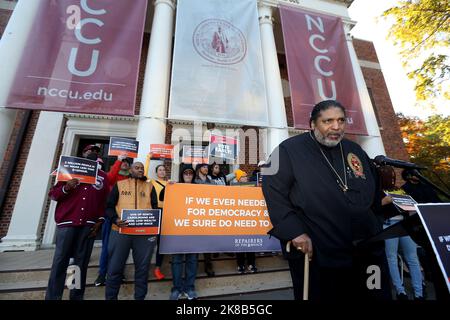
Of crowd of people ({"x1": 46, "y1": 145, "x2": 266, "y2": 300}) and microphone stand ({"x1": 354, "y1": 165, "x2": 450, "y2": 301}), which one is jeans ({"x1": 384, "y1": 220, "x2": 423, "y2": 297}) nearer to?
microphone stand ({"x1": 354, "y1": 165, "x2": 450, "y2": 301})

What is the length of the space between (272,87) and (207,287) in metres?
5.64

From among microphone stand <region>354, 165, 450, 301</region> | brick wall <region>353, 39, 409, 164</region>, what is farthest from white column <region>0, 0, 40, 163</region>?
brick wall <region>353, 39, 409, 164</region>

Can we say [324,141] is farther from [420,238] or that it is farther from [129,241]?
[129,241]

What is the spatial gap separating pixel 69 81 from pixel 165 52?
252cm

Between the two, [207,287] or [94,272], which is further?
[94,272]

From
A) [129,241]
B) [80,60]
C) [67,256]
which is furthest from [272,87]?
[67,256]

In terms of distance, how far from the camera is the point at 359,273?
4.91 ft

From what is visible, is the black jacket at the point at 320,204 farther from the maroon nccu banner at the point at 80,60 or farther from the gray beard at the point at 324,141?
the maroon nccu banner at the point at 80,60

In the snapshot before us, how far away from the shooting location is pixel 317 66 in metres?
6.69

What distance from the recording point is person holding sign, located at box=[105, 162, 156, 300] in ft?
9.11

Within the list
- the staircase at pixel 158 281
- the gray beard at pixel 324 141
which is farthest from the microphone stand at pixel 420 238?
the staircase at pixel 158 281

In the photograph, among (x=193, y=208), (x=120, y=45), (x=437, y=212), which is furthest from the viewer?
(x=120, y=45)
